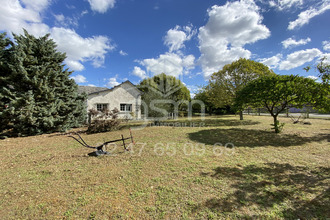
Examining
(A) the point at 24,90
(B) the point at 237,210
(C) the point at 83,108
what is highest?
(A) the point at 24,90

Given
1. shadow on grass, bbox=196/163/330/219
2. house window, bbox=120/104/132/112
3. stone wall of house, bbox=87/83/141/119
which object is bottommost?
shadow on grass, bbox=196/163/330/219

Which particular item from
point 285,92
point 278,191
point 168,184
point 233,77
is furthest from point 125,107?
point 278,191

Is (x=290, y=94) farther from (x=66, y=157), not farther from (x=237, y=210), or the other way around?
(x=66, y=157)

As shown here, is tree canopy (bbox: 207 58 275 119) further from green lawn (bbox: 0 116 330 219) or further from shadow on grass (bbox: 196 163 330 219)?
shadow on grass (bbox: 196 163 330 219)

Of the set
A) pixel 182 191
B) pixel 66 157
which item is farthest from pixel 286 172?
pixel 66 157

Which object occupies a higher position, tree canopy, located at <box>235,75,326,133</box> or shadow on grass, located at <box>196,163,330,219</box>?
tree canopy, located at <box>235,75,326,133</box>

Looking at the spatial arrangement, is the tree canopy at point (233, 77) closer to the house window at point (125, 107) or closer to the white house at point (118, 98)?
the white house at point (118, 98)

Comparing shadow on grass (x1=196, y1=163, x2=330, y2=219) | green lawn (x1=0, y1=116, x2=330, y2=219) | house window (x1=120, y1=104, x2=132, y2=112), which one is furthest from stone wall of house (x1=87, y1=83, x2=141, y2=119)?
shadow on grass (x1=196, y1=163, x2=330, y2=219)

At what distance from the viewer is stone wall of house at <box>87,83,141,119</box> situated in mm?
15469

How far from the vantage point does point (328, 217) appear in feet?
6.68

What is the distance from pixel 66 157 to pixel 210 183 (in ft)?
16.5

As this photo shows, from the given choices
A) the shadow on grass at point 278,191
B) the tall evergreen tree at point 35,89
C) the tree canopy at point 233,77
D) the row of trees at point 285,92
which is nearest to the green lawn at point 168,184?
the shadow on grass at point 278,191

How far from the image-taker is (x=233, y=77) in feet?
47.8

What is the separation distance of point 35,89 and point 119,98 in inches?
361
